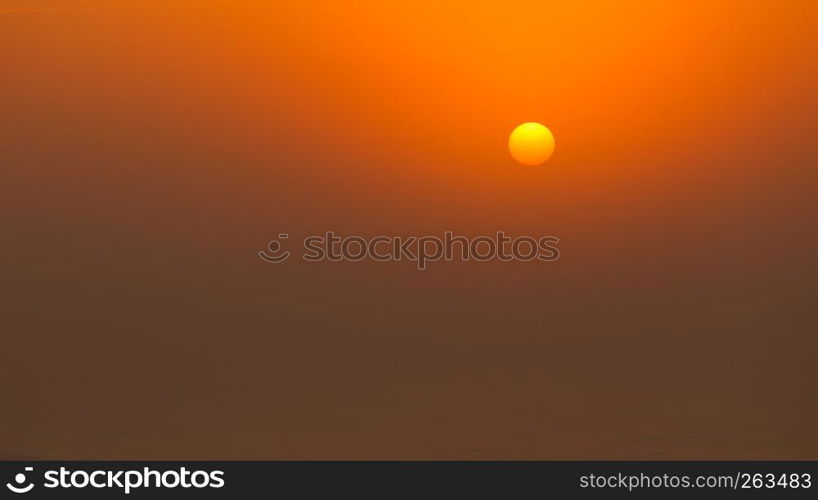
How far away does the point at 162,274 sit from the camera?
176 inches

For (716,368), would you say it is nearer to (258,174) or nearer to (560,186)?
(560,186)

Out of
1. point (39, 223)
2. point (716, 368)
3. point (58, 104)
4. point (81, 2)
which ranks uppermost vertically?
point (81, 2)

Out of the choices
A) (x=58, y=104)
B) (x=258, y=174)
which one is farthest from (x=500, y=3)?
(x=58, y=104)

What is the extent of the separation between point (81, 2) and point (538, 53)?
5.52 ft

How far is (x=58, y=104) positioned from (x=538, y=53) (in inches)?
69.9
